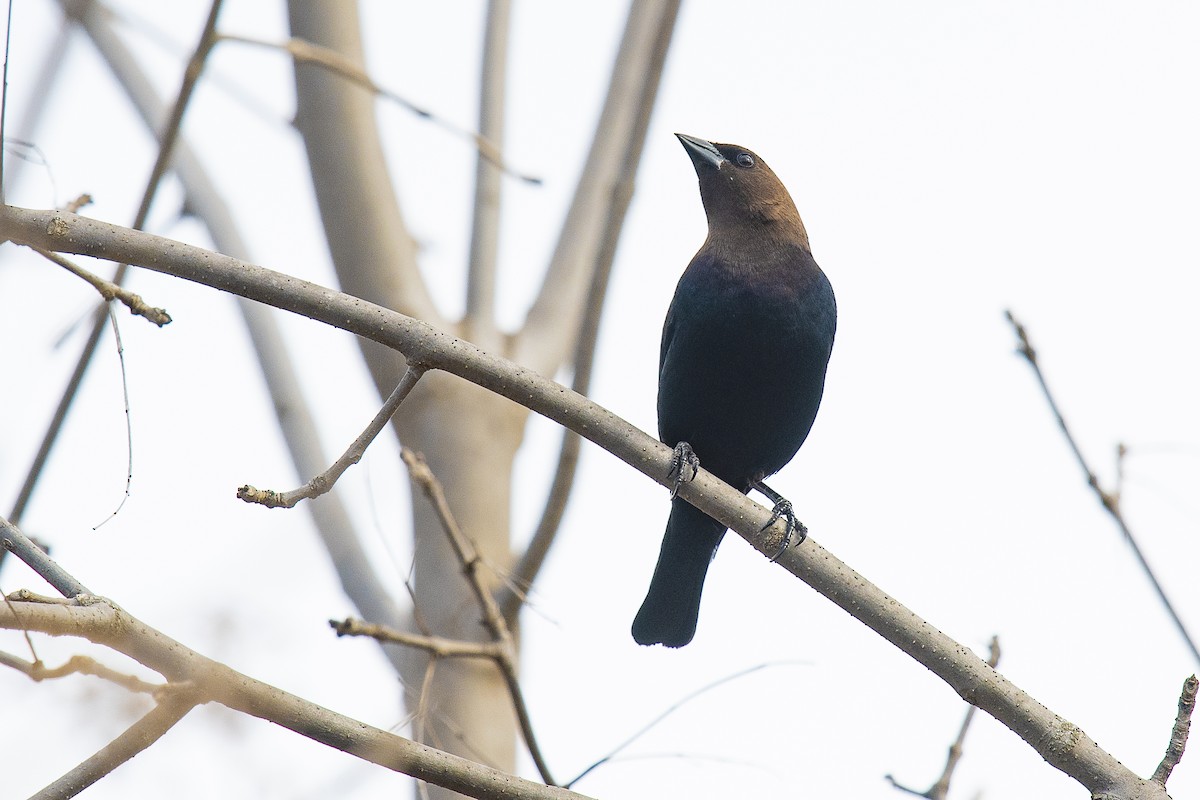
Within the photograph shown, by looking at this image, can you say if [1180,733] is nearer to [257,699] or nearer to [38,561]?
[257,699]

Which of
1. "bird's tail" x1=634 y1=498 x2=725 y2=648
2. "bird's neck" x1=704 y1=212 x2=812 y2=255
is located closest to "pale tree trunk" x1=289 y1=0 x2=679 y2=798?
"bird's neck" x1=704 y1=212 x2=812 y2=255

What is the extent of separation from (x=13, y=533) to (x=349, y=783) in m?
1.23

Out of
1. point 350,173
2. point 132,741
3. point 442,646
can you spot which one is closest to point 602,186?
point 350,173

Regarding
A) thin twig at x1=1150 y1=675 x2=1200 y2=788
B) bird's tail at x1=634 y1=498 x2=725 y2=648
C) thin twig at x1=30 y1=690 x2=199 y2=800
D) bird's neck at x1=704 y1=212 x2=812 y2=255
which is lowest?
thin twig at x1=30 y1=690 x2=199 y2=800

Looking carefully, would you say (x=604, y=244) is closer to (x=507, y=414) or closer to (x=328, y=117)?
(x=507, y=414)

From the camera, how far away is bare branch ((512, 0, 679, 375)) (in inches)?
207

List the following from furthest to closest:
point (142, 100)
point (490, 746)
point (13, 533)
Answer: point (142, 100), point (490, 746), point (13, 533)

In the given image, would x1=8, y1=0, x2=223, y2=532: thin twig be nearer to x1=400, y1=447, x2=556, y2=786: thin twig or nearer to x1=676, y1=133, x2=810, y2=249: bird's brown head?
x1=400, y1=447, x2=556, y2=786: thin twig

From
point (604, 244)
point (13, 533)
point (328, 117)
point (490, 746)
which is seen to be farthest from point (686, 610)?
point (13, 533)

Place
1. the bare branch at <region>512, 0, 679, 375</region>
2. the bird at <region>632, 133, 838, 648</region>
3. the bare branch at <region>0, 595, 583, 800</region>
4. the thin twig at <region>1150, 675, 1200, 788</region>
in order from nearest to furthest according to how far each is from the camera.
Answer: the bare branch at <region>0, 595, 583, 800</region> → the thin twig at <region>1150, 675, 1200, 788</region> → the bird at <region>632, 133, 838, 648</region> → the bare branch at <region>512, 0, 679, 375</region>

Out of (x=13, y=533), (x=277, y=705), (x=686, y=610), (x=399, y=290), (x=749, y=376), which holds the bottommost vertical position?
(x=277, y=705)

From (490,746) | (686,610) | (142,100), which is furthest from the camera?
(142,100)

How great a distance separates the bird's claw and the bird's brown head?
1.43 meters

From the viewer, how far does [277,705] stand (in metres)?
2.27
